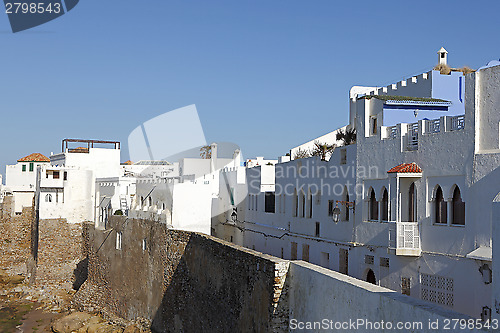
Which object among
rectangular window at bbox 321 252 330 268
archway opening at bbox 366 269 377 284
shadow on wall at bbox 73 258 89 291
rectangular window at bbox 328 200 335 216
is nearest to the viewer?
archway opening at bbox 366 269 377 284

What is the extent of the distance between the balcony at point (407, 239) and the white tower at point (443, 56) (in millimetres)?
9593

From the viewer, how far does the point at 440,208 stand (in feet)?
48.4

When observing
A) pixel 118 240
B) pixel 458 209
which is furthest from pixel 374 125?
pixel 118 240

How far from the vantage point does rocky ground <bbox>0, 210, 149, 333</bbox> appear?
27281 millimetres

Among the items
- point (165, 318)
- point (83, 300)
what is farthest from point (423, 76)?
point (83, 300)

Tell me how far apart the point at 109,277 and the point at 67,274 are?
24.7 ft

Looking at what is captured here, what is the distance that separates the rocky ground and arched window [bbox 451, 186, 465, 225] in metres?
14.3

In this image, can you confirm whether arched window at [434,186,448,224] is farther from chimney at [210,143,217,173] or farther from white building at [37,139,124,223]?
white building at [37,139,124,223]

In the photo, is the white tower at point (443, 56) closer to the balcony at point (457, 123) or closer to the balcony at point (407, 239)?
the balcony at point (457, 123)

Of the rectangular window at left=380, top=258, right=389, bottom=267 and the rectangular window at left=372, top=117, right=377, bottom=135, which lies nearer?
the rectangular window at left=380, top=258, right=389, bottom=267

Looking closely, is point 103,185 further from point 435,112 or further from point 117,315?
point 435,112

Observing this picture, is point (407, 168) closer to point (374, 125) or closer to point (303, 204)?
point (374, 125)

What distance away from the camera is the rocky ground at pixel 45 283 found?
27.3 meters

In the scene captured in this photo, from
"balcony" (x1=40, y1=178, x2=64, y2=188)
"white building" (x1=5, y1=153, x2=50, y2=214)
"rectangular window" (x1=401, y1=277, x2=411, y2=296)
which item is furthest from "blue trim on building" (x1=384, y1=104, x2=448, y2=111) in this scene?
"white building" (x1=5, y1=153, x2=50, y2=214)
